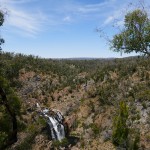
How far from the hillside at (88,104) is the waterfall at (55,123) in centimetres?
83

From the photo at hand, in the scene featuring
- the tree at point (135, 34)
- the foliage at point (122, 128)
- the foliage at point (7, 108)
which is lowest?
the foliage at point (122, 128)

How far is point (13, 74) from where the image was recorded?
176 feet

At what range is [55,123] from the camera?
40656 mm

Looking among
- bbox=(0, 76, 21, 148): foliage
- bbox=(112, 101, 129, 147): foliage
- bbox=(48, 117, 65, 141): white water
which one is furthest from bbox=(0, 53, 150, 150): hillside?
bbox=(48, 117, 65, 141): white water

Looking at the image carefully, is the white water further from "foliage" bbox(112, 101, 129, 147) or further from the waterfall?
"foliage" bbox(112, 101, 129, 147)

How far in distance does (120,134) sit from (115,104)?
834 cm

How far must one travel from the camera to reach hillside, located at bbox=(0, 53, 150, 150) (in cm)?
3334

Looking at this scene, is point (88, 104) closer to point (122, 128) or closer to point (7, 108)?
point (122, 128)

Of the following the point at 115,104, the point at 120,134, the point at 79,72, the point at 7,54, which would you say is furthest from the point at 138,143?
the point at 7,54

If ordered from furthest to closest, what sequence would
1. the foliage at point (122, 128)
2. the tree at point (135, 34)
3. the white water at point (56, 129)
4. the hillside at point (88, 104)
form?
the white water at point (56, 129) < the hillside at point (88, 104) < the foliage at point (122, 128) < the tree at point (135, 34)

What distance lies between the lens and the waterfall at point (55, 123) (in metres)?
39.2

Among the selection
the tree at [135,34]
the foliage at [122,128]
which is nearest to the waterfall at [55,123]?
the foliage at [122,128]

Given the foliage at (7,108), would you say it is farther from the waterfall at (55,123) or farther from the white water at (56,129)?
the waterfall at (55,123)

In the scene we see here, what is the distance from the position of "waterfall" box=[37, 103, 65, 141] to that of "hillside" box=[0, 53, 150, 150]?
832 mm
